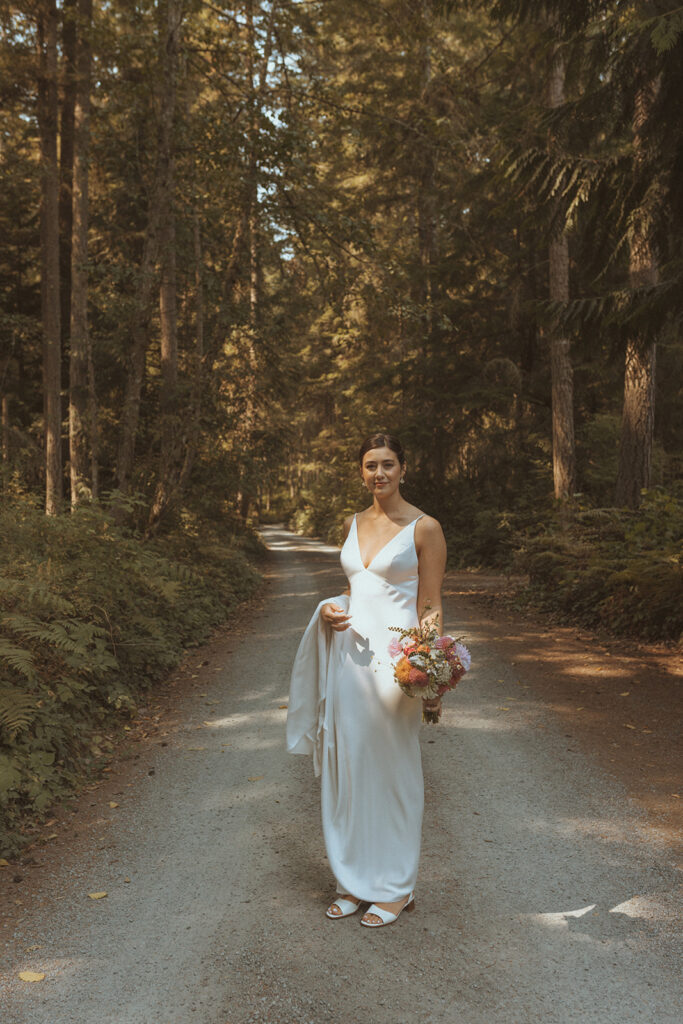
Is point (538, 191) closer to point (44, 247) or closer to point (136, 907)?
point (136, 907)

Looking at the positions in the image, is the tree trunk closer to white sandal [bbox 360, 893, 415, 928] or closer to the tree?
the tree

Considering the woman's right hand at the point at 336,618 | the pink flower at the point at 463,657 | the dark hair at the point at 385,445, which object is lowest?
the pink flower at the point at 463,657

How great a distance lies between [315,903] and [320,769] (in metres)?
0.65

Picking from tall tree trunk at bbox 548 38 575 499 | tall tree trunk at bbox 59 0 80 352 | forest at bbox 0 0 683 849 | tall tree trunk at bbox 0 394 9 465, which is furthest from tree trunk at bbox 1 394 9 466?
tall tree trunk at bbox 548 38 575 499

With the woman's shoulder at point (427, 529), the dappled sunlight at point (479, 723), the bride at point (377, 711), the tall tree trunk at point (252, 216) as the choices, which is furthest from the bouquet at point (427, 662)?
the tall tree trunk at point (252, 216)

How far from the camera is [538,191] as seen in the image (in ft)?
30.1

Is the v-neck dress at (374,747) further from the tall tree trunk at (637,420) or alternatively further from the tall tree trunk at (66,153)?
the tall tree trunk at (66,153)

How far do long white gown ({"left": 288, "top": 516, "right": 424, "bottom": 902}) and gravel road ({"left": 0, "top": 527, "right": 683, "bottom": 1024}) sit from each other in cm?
27

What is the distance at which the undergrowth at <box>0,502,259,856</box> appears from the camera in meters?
5.04

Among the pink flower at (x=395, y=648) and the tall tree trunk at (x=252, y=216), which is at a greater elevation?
the tall tree trunk at (x=252, y=216)

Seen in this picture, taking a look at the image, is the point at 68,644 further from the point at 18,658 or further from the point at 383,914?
the point at 383,914

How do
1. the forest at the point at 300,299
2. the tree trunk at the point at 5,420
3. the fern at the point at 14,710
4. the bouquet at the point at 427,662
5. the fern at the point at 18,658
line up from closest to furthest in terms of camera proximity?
the bouquet at the point at 427,662
the fern at the point at 14,710
the fern at the point at 18,658
the forest at the point at 300,299
the tree trunk at the point at 5,420

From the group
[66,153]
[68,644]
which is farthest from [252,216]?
[68,644]

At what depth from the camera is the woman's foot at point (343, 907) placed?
3.66 m
